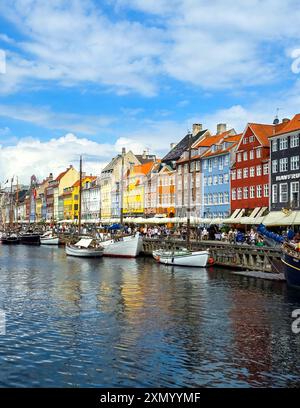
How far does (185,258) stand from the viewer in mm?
51031

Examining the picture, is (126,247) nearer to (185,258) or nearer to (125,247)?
(125,247)

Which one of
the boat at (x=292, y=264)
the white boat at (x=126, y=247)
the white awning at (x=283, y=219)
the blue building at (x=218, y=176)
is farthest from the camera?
the blue building at (x=218, y=176)

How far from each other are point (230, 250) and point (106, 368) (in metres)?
35.2

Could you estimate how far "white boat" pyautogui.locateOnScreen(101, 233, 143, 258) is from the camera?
64375 millimetres

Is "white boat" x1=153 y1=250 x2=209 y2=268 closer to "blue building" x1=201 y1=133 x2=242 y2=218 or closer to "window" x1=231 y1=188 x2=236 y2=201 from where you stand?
"window" x1=231 y1=188 x2=236 y2=201

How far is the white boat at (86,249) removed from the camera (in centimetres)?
6384

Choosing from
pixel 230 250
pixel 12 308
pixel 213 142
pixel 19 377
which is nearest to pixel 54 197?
pixel 213 142

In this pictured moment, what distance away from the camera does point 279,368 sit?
17.5m

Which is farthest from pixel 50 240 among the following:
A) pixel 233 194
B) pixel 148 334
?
pixel 148 334

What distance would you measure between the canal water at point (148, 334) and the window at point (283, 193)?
28.9 m

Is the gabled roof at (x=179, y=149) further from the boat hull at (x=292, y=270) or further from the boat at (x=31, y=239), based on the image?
the boat hull at (x=292, y=270)

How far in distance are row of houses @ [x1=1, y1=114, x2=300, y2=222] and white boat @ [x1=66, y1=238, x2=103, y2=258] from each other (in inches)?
488

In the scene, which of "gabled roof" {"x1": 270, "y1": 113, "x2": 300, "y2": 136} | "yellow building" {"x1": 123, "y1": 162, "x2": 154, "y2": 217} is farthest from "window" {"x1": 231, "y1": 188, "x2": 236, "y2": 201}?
"yellow building" {"x1": 123, "y1": 162, "x2": 154, "y2": 217}

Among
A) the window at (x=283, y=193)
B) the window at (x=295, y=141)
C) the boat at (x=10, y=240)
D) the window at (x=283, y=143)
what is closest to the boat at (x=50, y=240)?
the boat at (x=10, y=240)
